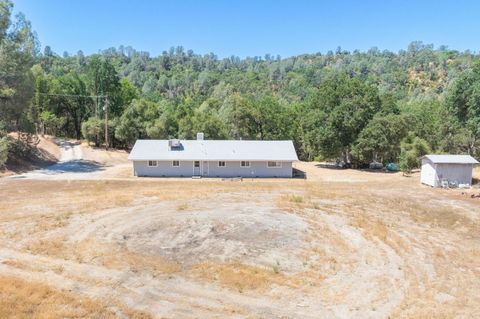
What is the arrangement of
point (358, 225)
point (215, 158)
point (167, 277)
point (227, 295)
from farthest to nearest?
1. point (215, 158)
2. point (358, 225)
3. point (167, 277)
4. point (227, 295)

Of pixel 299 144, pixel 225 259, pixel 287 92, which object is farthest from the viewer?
pixel 287 92

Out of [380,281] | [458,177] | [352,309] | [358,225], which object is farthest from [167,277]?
[458,177]

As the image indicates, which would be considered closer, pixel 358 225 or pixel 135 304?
pixel 135 304

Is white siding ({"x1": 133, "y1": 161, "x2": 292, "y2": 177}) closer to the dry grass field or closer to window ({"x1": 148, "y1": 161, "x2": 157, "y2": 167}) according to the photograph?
window ({"x1": 148, "y1": 161, "x2": 157, "y2": 167})

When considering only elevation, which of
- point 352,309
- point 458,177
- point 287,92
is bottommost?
point 352,309

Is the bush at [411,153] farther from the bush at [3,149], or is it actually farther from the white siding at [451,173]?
the bush at [3,149]

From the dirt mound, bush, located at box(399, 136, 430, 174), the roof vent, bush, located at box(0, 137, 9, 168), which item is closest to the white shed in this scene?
bush, located at box(399, 136, 430, 174)

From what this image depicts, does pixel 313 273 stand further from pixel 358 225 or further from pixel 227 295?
pixel 358 225

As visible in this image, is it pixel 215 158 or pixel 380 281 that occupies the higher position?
pixel 215 158
